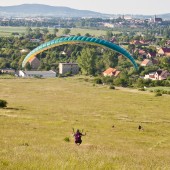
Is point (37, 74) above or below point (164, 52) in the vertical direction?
below

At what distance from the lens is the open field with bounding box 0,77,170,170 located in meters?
11.9

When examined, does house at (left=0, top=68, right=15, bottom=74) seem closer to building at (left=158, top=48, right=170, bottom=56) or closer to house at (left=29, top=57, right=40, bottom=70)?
house at (left=29, top=57, right=40, bottom=70)

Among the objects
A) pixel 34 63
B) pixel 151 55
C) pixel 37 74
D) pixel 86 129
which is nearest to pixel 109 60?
pixel 34 63

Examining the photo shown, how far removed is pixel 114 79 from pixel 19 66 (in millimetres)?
36647

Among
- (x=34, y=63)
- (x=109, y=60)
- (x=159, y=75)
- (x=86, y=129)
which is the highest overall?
(x=86, y=129)

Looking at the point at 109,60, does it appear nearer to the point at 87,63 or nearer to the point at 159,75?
the point at 87,63

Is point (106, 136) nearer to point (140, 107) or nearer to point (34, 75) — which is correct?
point (140, 107)

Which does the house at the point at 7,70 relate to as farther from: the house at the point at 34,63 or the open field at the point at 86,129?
the open field at the point at 86,129

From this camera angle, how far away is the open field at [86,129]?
11906 millimetres

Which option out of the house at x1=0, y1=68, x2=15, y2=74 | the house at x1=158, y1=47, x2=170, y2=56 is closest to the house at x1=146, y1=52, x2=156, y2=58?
the house at x1=158, y1=47, x2=170, y2=56

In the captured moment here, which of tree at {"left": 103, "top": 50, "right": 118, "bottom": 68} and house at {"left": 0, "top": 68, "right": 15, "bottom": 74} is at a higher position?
tree at {"left": 103, "top": 50, "right": 118, "bottom": 68}

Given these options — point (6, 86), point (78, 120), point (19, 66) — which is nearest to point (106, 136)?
point (78, 120)

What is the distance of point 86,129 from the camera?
112 ft

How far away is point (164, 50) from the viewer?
6786 inches
